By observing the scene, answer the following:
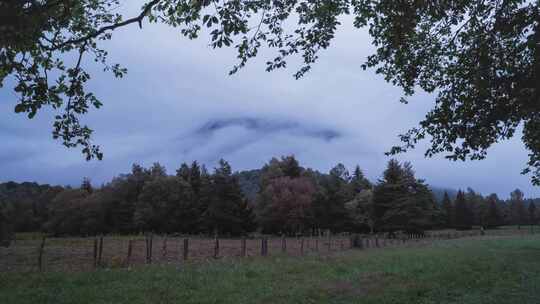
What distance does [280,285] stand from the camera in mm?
12789

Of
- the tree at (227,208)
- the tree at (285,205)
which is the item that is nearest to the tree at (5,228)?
the tree at (227,208)

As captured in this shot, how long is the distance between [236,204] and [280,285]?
49.7 m

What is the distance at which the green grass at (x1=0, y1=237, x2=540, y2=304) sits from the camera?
10.7m

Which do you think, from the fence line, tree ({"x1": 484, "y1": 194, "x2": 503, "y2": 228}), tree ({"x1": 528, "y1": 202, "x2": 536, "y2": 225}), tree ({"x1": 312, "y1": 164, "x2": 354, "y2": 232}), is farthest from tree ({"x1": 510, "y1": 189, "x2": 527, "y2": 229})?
the fence line

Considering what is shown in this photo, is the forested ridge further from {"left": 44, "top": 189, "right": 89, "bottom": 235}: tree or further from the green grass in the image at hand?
the green grass

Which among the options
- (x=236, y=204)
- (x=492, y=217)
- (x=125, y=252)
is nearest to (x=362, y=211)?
(x=236, y=204)

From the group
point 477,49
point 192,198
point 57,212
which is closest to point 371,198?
point 192,198

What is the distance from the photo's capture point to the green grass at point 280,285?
35.1ft

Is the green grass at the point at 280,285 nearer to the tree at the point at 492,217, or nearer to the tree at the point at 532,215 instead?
the tree at the point at 492,217

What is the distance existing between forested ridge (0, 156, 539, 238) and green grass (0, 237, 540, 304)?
45841 millimetres

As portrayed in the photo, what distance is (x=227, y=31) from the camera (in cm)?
Answer: 687

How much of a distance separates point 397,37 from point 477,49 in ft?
7.45

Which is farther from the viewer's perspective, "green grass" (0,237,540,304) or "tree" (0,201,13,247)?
"tree" (0,201,13,247)

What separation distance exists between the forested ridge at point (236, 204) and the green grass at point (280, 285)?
45.8 meters
